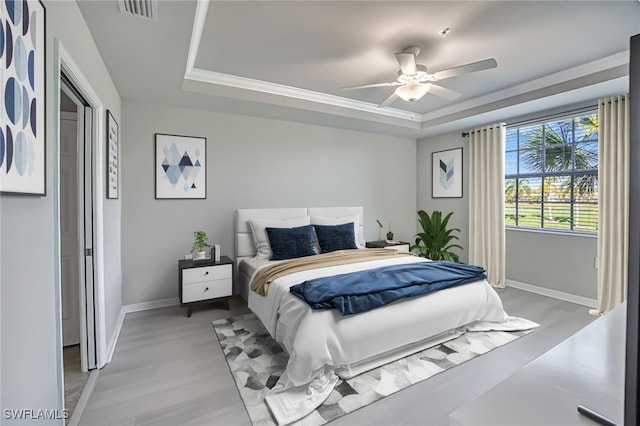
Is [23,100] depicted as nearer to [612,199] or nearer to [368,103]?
[368,103]

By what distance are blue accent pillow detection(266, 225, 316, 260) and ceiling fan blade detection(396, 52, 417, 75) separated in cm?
215

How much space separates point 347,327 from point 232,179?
273 centimetres

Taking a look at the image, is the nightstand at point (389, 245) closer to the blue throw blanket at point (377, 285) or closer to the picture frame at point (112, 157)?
the blue throw blanket at point (377, 285)

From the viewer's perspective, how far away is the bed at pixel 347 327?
2.01 m

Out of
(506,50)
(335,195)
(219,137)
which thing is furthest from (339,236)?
(506,50)

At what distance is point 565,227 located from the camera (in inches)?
157

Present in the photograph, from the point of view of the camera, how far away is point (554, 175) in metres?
4.07

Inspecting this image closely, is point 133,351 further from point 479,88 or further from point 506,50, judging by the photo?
point 479,88

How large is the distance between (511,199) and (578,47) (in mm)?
2330

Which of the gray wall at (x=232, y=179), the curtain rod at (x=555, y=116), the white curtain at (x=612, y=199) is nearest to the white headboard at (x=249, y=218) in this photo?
the gray wall at (x=232, y=179)

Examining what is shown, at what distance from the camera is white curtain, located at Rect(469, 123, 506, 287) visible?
4449mm

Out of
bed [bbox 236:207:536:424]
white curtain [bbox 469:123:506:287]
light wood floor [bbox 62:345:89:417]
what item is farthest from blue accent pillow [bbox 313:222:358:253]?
light wood floor [bbox 62:345:89:417]

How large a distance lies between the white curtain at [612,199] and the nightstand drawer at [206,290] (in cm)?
432

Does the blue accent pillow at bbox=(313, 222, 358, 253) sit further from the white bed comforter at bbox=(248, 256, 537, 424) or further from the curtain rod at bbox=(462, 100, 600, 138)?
the curtain rod at bbox=(462, 100, 600, 138)
